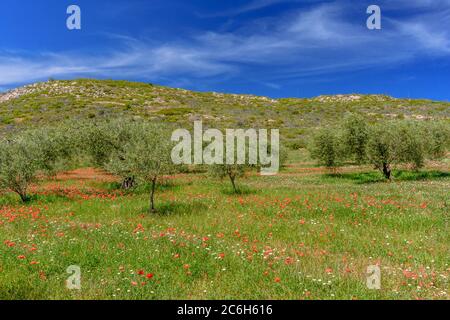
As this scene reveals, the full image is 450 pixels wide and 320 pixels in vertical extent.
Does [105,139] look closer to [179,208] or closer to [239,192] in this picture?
[239,192]

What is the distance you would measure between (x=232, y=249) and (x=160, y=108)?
9545 centimetres

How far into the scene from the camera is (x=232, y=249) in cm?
1149

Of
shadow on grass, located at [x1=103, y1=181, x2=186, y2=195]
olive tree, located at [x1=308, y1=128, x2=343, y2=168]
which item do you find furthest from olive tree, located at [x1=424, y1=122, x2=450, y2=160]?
shadow on grass, located at [x1=103, y1=181, x2=186, y2=195]

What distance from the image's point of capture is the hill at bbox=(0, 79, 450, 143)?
83938mm

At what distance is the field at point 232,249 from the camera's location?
27.6 feet

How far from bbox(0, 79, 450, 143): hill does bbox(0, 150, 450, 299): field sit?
57948 millimetres

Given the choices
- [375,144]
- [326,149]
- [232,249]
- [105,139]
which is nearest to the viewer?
[232,249]

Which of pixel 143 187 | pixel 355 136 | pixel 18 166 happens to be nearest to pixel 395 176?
pixel 355 136

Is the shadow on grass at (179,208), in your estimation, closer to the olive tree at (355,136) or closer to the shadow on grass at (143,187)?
the shadow on grass at (143,187)

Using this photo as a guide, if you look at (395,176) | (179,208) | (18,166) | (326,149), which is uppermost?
(326,149)

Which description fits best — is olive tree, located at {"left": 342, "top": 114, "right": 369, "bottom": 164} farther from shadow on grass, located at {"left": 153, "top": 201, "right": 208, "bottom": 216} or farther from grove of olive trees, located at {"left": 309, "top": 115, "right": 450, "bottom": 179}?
shadow on grass, located at {"left": 153, "top": 201, "right": 208, "bottom": 216}

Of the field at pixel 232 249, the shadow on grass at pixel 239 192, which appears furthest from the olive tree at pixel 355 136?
the shadow on grass at pixel 239 192

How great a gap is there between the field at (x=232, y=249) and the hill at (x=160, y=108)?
57.9 meters

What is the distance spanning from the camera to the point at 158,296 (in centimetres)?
811
